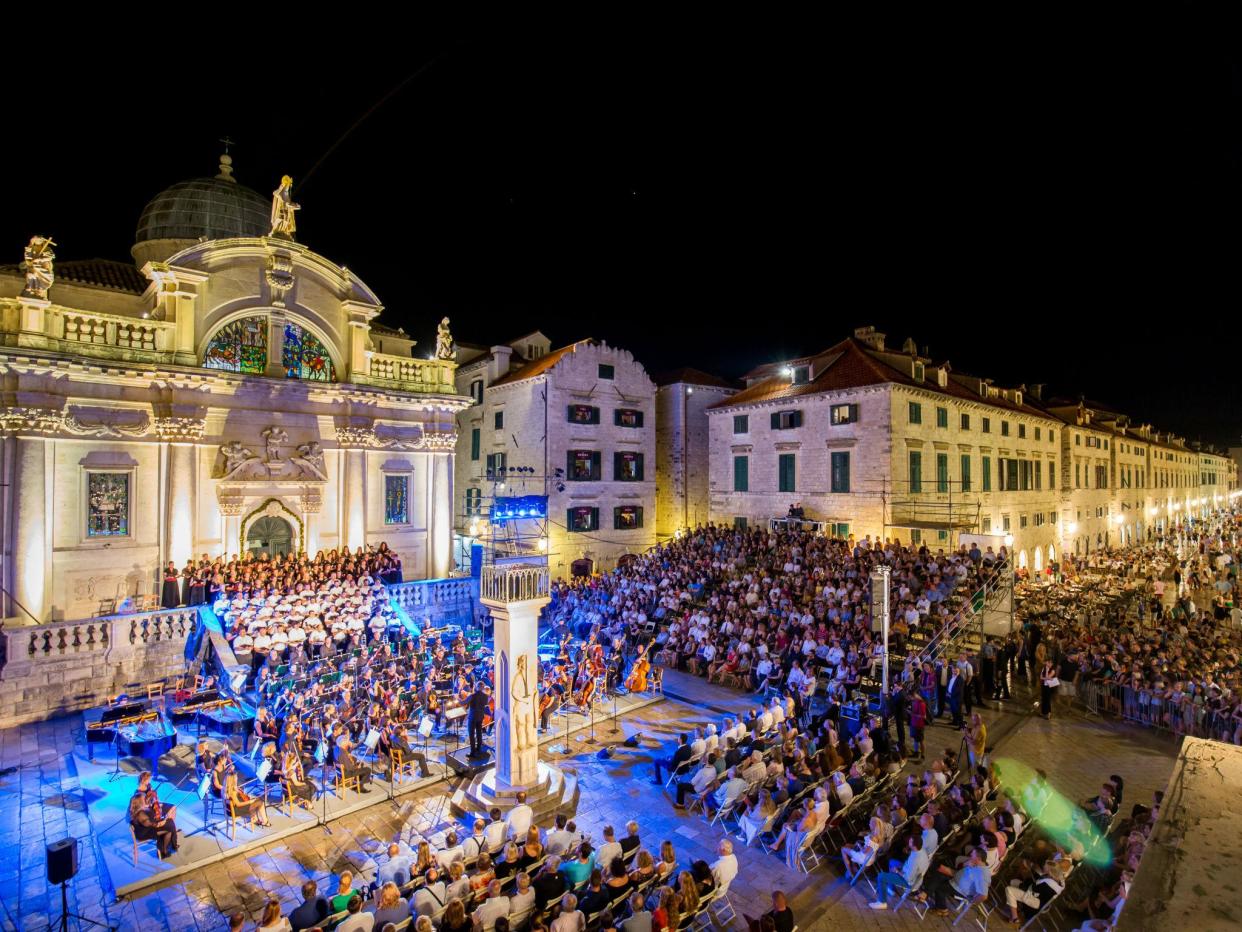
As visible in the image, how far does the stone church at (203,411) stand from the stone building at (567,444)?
17.4ft

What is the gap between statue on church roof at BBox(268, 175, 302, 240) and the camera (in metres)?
25.2

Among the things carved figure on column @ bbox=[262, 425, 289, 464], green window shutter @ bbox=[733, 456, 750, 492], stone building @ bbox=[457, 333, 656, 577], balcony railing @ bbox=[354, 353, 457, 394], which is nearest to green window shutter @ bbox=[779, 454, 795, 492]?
green window shutter @ bbox=[733, 456, 750, 492]

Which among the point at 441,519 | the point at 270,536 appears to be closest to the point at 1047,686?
the point at 441,519

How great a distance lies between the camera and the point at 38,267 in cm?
1994

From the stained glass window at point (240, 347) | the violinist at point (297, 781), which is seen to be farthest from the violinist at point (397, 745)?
the stained glass window at point (240, 347)

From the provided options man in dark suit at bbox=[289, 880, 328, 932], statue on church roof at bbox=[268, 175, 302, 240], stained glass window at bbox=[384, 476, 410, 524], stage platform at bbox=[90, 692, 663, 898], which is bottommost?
stage platform at bbox=[90, 692, 663, 898]

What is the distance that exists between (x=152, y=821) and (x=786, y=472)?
91.7 ft

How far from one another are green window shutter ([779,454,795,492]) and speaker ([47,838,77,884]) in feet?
Answer: 94.5

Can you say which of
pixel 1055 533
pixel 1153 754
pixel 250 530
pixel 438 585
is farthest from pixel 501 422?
pixel 1055 533

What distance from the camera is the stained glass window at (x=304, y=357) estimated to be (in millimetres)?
26016

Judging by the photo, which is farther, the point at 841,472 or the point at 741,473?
the point at 741,473

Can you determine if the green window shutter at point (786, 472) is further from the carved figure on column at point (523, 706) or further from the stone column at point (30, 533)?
the stone column at point (30, 533)

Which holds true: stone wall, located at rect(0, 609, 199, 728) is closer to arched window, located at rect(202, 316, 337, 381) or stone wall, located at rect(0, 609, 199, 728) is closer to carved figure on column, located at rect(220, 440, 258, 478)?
carved figure on column, located at rect(220, 440, 258, 478)

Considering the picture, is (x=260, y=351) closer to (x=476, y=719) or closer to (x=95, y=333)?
(x=95, y=333)
